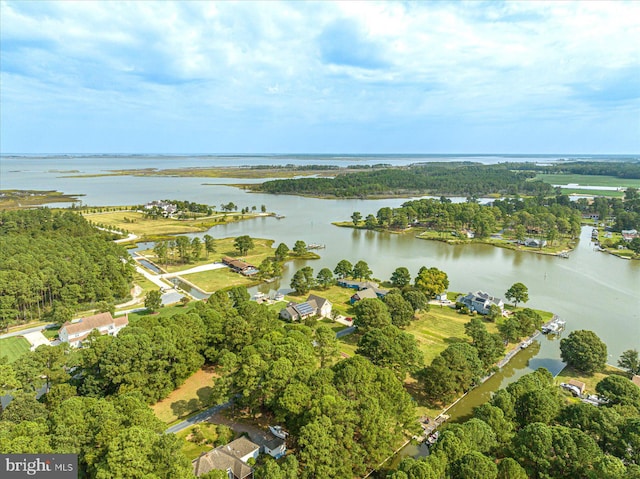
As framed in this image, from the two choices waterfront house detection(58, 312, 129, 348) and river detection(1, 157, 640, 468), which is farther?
river detection(1, 157, 640, 468)

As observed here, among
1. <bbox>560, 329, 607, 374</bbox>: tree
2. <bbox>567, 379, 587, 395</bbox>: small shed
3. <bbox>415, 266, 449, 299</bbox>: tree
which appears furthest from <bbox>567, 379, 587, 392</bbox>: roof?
<bbox>415, 266, 449, 299</bbox>: tree

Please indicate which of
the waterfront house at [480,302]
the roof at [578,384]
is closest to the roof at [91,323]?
the waterfront house at [480,302]

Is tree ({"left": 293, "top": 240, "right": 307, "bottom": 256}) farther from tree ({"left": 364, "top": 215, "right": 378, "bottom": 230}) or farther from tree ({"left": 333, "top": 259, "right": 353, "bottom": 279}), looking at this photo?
tree ({"left": 364, "top": 215, "right": 378, "bottom": 230})

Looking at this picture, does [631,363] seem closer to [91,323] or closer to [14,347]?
[91,323]

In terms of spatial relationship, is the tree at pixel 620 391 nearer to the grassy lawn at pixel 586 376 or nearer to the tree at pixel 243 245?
the grassy lawn at pixel 586 376

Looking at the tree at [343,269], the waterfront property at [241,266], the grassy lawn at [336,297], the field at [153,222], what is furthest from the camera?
the field at [153,222]

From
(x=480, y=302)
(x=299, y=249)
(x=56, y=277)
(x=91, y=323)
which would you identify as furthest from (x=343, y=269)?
(x=56, y=277)

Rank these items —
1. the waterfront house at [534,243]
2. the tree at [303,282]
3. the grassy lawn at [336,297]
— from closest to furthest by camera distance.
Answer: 1. the grassy lawn at [336,297]
2. the tree at [303,282]
3. the waterfront house at [534,243]
